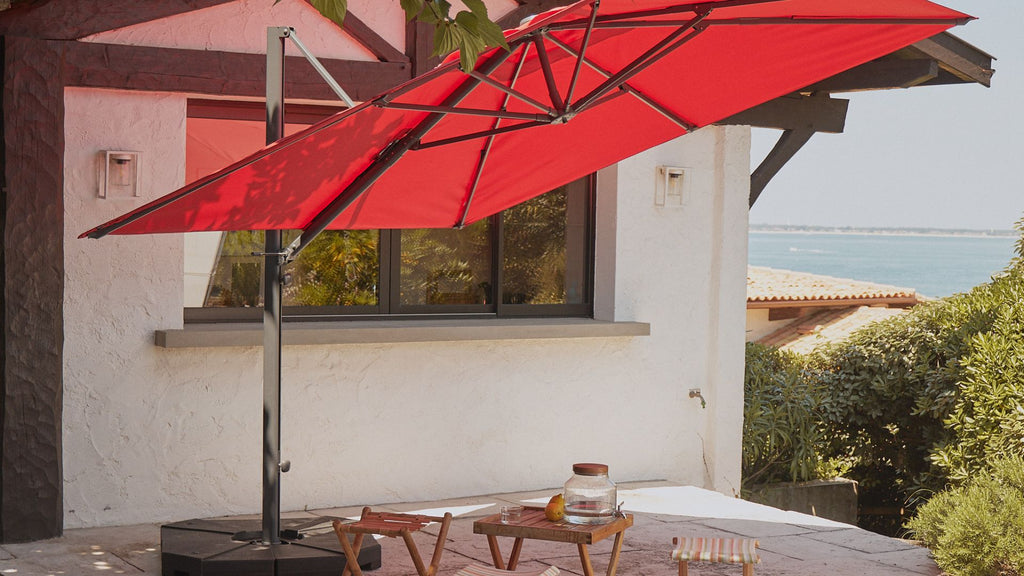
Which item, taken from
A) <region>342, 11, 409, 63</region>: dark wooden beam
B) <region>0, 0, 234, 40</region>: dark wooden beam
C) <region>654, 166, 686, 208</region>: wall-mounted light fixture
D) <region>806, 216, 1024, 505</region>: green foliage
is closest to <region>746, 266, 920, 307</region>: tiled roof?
<region>806, 216, 1024, 505</region>: green foliage

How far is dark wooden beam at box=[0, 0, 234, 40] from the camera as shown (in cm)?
522

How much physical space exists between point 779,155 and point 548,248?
76.9 inches

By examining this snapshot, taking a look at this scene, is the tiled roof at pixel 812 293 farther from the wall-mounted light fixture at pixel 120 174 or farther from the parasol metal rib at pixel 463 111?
the parasol metal rib at pixel 463 111

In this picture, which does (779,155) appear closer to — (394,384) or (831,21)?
(394,384)

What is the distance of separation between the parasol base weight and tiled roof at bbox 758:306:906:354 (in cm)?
1471

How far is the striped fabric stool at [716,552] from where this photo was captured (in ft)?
12.9

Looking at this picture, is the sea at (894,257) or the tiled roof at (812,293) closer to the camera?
the tiled roof at (812,293)

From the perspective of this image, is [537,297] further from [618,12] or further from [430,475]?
[618,12]

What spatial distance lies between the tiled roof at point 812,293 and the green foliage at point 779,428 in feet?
31.8

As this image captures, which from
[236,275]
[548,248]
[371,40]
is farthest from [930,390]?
[236,275]

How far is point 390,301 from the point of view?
6664mm

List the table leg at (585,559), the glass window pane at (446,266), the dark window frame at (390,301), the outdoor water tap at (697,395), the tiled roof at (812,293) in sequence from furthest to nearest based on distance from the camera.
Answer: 1. the tiled roof at (812,293)
2. the outdoor water tap at (697,395)
3. the glass window pane at (446,266)
4. the dark window frame at (390,301)
5. the table leg at (585,559)

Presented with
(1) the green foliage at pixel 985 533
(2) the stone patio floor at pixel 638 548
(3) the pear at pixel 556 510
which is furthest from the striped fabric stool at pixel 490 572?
(1) the green foliage at pixel 985 533

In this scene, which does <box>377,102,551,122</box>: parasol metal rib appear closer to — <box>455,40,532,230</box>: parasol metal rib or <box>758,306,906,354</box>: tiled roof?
<box>455,40,532,230</box>: parasol metal rib
